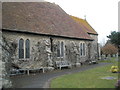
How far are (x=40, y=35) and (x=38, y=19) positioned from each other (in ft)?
9.91

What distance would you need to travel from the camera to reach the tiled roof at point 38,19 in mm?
19359

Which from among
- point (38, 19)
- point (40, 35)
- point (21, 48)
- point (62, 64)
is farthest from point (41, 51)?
point (38, 19)

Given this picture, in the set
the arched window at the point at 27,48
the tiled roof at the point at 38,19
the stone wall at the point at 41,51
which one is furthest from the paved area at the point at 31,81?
the tiled roof at the point at 38,19

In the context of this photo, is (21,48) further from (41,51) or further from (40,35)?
(40,35)

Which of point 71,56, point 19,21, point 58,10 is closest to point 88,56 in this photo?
point 71,56

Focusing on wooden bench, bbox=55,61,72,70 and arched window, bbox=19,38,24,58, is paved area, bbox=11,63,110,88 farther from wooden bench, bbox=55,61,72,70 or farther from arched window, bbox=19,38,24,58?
wooden bench, bbox=55,61,72,70

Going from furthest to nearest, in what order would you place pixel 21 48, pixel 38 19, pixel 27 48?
pixel 38 19 < pixel 27 48 < pixel 21 48

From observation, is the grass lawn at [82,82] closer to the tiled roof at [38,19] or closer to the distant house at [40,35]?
the distant house at [40,35]

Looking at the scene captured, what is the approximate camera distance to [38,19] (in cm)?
2272

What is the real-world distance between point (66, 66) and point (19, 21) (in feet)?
27.8

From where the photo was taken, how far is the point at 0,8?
1952 cm

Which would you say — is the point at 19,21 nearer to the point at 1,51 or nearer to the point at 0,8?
the point at 0,8

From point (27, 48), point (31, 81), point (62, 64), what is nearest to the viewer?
point (31, 81)

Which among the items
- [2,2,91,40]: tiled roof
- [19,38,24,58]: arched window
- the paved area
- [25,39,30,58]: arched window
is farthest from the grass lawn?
[2,2,91,40]: tiled roof
